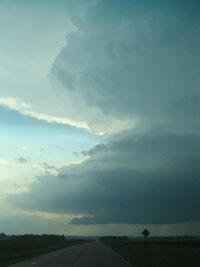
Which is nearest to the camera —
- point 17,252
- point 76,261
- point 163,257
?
point 76,261

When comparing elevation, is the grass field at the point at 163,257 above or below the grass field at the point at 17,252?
below

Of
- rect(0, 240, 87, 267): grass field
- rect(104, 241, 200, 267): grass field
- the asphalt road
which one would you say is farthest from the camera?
rect(0, 240, 87, 267): grass field

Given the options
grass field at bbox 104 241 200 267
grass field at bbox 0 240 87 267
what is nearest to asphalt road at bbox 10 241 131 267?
grass field at bbox 104 241 200 267

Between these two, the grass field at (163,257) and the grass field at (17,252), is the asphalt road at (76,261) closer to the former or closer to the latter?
the grass field at (163,257)

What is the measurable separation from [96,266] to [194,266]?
297 inches

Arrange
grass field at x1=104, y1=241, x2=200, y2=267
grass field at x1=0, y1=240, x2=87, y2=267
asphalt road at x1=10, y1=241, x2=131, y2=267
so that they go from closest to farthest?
asphalt road at x1=10, y1=241, x2=131, y2=267
grass field at x1=104, y1=241, x2=200, y2=267
grass field at x1=0, y1=240, x2=87, y2=267

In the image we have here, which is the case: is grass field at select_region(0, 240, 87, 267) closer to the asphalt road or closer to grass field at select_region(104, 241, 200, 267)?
the asphalt road

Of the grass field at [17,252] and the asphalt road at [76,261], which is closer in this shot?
the asphalt road at [76,261]

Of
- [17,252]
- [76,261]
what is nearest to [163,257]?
[76,261]

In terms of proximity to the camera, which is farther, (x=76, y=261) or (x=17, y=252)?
(x=17, y=252)

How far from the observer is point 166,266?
23.9 meters

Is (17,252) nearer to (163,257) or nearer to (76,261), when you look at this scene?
(76,261)

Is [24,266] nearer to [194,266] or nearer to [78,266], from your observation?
[78,266]

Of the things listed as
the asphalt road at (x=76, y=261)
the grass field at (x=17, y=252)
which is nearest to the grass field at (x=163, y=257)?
the asphalt road at (x=76, y=261)
